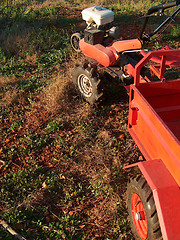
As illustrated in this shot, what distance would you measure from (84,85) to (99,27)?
3.44 feet

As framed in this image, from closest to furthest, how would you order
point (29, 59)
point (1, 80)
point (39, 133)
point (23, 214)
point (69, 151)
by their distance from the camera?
point (23, 214) → point (69, 151) → point (39, 133) → point (1, 80) → point (29, 59)

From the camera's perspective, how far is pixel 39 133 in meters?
4.60

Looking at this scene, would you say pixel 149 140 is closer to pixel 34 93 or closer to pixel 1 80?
pixel 34 93

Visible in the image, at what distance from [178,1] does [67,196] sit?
3317 mm

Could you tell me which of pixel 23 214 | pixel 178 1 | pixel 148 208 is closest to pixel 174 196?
pixel 148 208

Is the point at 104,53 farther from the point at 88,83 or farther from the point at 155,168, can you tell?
the point at 155,168

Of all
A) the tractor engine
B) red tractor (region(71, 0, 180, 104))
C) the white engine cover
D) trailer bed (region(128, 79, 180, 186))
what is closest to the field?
red tractor (region(71, 0, 180, 104))

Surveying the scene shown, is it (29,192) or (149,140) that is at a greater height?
(149,140)

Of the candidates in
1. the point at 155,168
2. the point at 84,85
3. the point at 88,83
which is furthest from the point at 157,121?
the point at 84,85

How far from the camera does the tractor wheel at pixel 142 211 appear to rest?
2.45m

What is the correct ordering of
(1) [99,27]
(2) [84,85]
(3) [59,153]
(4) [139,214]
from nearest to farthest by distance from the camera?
1. (4) [139,214]
2. (3) [59,153]
3. (1) [99,27]
4. (2) [84,85]

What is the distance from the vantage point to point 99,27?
194 inches

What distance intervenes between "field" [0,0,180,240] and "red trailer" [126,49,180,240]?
593 mm

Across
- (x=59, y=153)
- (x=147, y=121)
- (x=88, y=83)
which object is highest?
(x=88, y=83)
